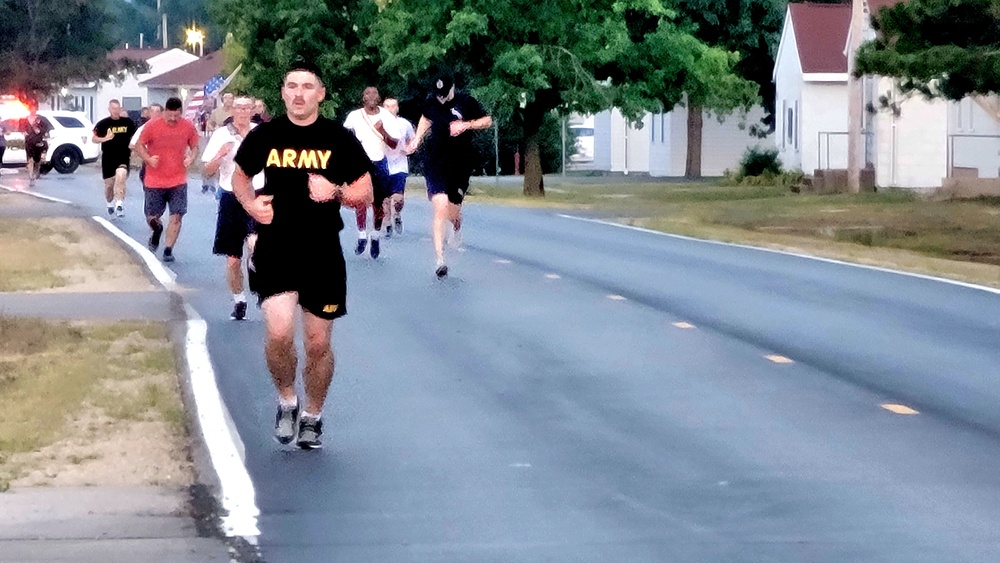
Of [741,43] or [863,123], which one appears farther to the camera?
[741,43]

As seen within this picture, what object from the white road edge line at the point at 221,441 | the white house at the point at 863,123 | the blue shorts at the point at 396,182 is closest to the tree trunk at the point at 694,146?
the white house at the point at 863,123

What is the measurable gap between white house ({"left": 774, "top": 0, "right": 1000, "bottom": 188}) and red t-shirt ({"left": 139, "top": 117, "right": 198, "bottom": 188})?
24.2 meters

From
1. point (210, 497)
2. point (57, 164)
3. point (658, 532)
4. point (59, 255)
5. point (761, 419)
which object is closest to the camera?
point (658, 532)

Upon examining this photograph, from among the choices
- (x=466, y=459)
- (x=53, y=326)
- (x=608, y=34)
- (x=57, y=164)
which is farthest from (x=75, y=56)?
(x=466, y=459)

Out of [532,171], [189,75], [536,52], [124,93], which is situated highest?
[189,75]

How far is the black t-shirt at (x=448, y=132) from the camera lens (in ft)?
62.4

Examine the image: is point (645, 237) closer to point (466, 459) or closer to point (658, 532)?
point (466, 459)

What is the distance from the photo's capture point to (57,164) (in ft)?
172

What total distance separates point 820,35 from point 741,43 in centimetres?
599

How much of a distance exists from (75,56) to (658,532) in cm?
8230

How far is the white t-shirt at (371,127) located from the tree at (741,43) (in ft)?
96.7

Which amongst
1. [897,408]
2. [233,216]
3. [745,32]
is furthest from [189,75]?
[897,408]

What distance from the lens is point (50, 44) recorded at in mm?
86438

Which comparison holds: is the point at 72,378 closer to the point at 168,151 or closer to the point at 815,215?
the point at 168,151
